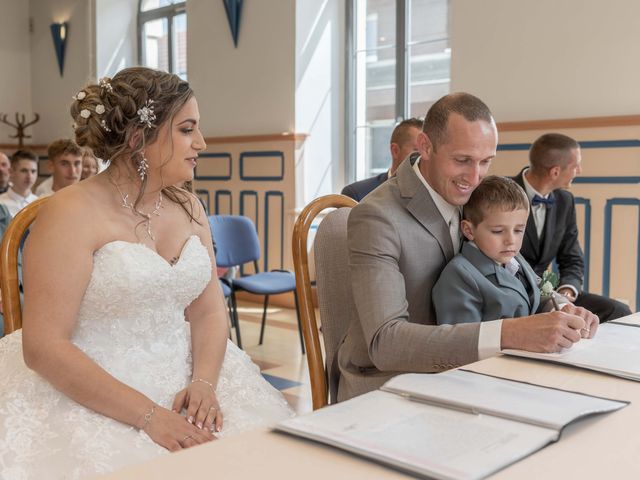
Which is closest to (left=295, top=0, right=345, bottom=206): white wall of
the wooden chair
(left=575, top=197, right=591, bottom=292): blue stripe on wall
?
(left=575, top=197, right=591, bottom=292): blue stripe on wall

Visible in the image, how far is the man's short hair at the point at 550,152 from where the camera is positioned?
11.8ft

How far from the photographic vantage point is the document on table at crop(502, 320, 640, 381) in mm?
1343

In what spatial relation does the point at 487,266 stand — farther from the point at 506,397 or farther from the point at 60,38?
the point at 60,38

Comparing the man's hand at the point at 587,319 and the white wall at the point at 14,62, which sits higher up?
the white wall at the point at 14,62

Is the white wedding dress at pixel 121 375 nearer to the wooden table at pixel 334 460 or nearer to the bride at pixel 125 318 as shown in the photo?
the bride at pixel 125 318

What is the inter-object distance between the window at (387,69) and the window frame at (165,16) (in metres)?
2.21

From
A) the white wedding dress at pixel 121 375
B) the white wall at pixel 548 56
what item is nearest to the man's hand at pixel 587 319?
the white wedding dress at pixel 121 375

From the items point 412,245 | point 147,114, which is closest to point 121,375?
point 147,114

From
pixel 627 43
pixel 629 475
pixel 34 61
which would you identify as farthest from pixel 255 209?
pixel 629 475

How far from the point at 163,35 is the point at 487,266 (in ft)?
23.2

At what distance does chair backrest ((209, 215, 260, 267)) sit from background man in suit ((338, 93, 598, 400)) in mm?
3076

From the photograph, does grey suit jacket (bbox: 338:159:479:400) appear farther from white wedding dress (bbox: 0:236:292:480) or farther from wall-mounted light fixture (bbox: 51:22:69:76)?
wall-mounted light fixture (bbox: 51:22:69:76)

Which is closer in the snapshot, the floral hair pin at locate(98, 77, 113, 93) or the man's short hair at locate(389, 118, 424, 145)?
the floral hair pin at locate(98, 77, 113, 93)

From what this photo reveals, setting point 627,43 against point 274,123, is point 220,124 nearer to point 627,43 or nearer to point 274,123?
point 274,123
